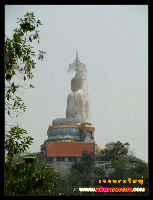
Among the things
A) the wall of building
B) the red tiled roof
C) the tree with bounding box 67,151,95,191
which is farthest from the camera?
the red tiled roof

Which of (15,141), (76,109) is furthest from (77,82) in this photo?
(15,141)

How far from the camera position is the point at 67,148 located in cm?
3231

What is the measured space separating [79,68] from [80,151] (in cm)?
1147

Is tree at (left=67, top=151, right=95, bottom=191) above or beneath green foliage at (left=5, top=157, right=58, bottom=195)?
beneath

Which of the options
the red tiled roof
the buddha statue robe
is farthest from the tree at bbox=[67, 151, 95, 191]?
the buddha statue robe

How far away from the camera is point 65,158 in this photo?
103 ft

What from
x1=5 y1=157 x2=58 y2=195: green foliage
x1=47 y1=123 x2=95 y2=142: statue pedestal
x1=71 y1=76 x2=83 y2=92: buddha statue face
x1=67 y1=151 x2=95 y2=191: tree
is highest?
x1=71 y1=76 x2=83 y2=92: buddha statue face

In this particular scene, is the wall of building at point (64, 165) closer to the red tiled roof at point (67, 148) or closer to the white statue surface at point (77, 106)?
the red tiled roof at point (67, 148)

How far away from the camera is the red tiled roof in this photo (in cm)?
3153

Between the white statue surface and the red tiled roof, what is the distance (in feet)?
18.7

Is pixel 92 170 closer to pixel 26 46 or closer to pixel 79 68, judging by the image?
pixel 79 68

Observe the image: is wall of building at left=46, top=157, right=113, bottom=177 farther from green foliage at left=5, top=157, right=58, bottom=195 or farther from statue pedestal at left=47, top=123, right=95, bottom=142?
green foliage at left=5, top=157, right=58, bottom=195

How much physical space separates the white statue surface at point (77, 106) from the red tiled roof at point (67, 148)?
5706 millimetres
